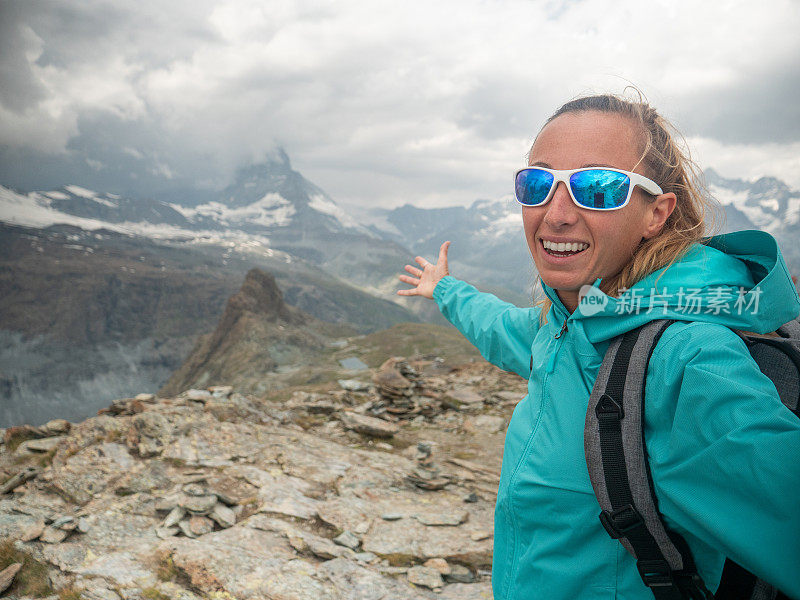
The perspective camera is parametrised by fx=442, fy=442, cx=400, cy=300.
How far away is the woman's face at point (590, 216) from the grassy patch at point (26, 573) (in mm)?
7182

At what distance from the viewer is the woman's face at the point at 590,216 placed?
2670mm

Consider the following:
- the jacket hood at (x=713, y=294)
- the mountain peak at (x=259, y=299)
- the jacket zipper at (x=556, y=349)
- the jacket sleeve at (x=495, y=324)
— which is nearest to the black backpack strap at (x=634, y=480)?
the jacket hood at (x=713, y=294)

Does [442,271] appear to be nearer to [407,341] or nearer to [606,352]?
[606,352]

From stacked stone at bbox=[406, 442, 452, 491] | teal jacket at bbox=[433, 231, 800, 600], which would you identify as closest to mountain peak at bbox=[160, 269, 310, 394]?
stacked stone at bbox=[406, 442, 452, 491]

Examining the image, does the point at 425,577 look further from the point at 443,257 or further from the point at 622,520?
the point at 622,520

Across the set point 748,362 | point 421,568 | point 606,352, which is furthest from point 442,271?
point 421,568

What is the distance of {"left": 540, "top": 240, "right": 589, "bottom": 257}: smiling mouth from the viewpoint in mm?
2730

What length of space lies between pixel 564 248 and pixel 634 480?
4.46 feet

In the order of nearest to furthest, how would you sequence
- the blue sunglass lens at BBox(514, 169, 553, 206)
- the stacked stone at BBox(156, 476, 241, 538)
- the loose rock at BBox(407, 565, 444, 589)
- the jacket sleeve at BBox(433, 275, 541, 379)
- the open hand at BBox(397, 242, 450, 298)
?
the blue sunglass lens at BBox(514, 169, 553, 206), the jacket sleeve at BBox(433, 275, 541, 379), the open hand at BBox(397, 242, 450, 298), the loose rock at BBox(407, 565, 444, 589), the stacked stone at BBox(156, 476, 241, 538)

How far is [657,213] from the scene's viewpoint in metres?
2.79

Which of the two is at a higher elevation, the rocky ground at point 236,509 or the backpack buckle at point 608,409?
the backpack buckle at point 608,409

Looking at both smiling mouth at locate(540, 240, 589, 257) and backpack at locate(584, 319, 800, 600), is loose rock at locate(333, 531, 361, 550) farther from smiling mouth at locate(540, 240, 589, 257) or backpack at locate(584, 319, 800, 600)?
smiling mouth at locate(540, 240, 589, 257)

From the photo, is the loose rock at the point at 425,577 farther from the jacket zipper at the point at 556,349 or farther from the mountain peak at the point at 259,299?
the mountain peak at the point at 259,299

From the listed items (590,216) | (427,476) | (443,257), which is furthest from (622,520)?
(427,476)
